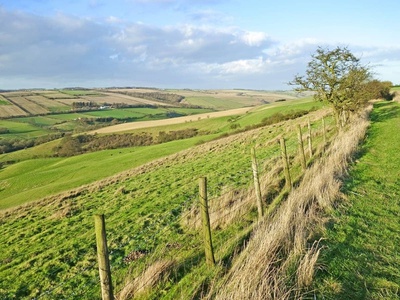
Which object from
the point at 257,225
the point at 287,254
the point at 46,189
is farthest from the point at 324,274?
the point at 46,189

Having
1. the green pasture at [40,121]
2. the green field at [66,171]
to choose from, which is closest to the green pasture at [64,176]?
the green field at [66,171]

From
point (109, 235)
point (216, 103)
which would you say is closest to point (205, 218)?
point (109, 235)

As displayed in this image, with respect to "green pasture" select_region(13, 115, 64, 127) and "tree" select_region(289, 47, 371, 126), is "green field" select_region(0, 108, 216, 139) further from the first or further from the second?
"tree" select_region(289, 47, 371, 126)

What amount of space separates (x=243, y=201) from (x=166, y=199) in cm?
772

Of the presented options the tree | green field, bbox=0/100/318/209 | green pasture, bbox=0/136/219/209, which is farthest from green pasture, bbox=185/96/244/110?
the tree

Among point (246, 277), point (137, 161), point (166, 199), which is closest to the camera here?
point (246, 277)

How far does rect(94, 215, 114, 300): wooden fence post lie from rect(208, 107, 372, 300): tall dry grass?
170 centimetres

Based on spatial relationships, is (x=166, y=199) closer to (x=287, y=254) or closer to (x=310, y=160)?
(x=310, y=160)

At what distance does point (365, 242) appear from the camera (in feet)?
24.8

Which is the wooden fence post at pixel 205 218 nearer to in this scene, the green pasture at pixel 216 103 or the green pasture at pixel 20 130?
the green pasture at pixel 20 130

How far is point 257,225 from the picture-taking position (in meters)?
8.48

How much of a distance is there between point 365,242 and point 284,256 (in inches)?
90.6

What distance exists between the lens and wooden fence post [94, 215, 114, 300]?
185 inches

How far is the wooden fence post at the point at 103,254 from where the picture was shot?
15.4ft
